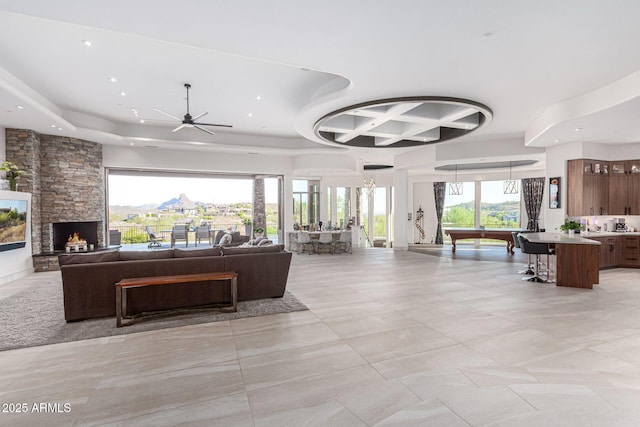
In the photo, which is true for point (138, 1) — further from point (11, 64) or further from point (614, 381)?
point (614, 381)

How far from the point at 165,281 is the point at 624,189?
35.6 feet

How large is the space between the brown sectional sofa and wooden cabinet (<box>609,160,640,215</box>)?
8.76 m

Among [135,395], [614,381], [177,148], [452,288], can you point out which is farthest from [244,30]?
[177,148]

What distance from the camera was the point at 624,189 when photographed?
332 inches

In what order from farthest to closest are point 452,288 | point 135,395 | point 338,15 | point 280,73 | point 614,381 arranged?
1. point 452,288
2. point 280,73
3. point 338,15
4. point 614,381
5. point 135,395

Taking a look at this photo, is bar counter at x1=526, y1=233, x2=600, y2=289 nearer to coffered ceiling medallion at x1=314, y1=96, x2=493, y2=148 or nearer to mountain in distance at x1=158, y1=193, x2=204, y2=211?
coffered ceiling medallion at x1=314, y1=96, x2=493, y2=148

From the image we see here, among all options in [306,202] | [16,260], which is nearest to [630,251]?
[306,202]

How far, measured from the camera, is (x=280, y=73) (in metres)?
5.48

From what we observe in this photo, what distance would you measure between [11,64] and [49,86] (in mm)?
1027

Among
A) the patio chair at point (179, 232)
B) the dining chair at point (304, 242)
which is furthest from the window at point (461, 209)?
the patio chair at point (179, 232)

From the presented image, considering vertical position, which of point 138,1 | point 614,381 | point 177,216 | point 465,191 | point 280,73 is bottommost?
point 614,381

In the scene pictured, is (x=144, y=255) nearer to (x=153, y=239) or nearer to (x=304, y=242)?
(x=304, y=242)

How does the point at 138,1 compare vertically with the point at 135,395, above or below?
above

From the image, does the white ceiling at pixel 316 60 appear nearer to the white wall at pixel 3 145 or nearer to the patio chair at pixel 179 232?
the white wall at pixel 3 145
